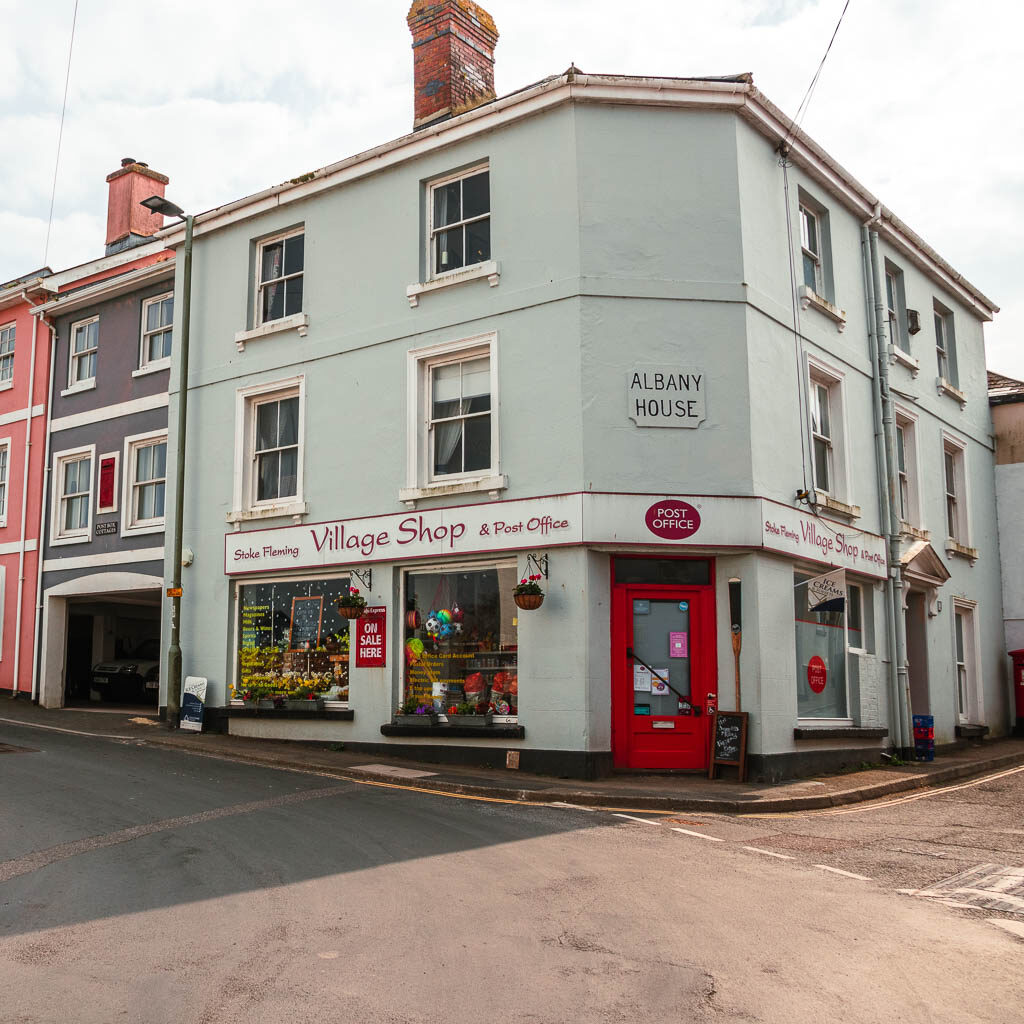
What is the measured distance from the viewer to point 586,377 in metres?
13.7

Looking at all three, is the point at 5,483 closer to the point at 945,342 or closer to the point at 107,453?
the point at 107,453

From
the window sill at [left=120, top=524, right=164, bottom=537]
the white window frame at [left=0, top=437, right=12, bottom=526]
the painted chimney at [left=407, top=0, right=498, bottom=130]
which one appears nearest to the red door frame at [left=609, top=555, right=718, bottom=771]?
the painted chimney at [left=407, top=0, right=498, bottom=130]

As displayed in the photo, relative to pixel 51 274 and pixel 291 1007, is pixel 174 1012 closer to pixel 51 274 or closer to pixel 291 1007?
pixel 291 1007

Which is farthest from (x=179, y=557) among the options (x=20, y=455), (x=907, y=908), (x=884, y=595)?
(x=907, y=908)

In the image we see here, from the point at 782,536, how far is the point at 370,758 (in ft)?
20.2

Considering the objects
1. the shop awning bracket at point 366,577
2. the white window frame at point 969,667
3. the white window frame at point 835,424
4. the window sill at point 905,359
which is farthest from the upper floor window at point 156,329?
the white window frame at point 969,667

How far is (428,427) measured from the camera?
15.3m

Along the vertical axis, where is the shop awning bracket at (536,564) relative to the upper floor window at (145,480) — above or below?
below

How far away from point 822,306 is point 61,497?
579 inches

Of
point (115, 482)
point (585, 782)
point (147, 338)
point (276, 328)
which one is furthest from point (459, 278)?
point (115, 482)

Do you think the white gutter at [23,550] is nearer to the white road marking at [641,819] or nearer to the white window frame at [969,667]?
the white road marking at [641,819]

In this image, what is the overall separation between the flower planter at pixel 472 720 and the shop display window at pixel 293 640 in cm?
210

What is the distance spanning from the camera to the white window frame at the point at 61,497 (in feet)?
67.4

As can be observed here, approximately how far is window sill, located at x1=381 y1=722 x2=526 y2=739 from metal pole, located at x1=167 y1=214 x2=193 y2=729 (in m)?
4.31
